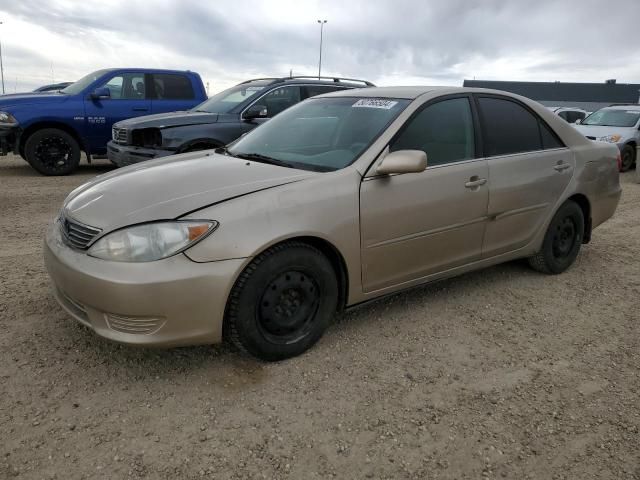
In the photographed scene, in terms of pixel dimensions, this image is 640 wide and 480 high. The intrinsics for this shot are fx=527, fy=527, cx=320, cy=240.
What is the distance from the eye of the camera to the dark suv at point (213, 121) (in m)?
6.97

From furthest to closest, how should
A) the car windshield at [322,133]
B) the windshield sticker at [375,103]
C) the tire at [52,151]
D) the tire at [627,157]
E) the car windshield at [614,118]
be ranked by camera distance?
the car windshield at [614,118], the tire at [627,157], the tire at [52,151], the windshield sticker at [375,103], the car windshield at [322,133]

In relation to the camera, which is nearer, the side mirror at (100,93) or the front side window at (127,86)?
the side mirror at (100,93)

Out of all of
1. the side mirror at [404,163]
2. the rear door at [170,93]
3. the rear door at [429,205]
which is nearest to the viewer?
the side mirror at [404,163]

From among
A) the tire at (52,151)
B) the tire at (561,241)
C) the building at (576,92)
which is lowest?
Answer: the tire at (561,241)

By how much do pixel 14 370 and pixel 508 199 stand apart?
10.8 ft

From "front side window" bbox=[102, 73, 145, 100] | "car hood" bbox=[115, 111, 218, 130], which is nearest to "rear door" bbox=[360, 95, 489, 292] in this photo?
"car hood" bbox=[115, 111, 218, 130]

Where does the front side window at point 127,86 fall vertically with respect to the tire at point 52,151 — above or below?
above

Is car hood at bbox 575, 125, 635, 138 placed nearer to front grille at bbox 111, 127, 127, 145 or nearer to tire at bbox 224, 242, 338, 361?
front grille at bbox 111, 127, 127, 145

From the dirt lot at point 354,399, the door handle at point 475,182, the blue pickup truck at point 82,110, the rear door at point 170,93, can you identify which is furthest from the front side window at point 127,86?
the door handle at point 475,182

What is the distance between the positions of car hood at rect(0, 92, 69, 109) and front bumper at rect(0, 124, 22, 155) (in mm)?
384

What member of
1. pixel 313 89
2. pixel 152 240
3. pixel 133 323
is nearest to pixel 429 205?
pixel 152 240

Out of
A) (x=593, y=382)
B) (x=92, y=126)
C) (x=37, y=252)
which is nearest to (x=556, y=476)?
(x=593, y=382)

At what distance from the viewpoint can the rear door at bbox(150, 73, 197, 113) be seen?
9.66 meters

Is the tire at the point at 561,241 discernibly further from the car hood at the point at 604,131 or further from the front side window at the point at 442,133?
the car hood at the point at 604,131
